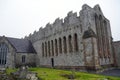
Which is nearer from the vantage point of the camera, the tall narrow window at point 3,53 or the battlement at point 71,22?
the battlement at point 71,22

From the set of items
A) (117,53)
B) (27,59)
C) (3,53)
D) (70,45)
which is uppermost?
(70,45)

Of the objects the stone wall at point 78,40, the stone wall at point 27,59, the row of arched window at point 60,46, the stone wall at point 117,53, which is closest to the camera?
the stone wall at point 78,40

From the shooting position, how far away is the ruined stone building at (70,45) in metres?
25.4

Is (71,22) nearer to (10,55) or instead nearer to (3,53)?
(10,55)

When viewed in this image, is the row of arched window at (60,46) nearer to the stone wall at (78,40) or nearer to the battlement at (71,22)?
the stone wall at (78,40)

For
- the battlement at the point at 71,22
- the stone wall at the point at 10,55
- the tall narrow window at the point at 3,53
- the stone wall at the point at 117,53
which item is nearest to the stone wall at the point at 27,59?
the stone wall at the point at 10,55

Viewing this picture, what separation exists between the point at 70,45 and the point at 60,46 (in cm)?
391

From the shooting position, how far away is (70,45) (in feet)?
98.0

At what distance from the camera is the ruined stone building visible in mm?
25406

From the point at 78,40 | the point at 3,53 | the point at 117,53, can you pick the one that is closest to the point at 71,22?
the point at 78,40

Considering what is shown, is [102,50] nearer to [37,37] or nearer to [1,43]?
[37,37]

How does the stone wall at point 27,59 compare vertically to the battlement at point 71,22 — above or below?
below

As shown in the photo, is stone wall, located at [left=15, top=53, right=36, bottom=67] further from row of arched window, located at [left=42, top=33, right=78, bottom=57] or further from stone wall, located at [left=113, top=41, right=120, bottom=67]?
stone wall, located at [left=113, top=41, right=120, bottom=67]

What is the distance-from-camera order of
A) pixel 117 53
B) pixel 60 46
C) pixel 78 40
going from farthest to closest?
pixel 60 46, pixel 117 53, pixel 78 40
